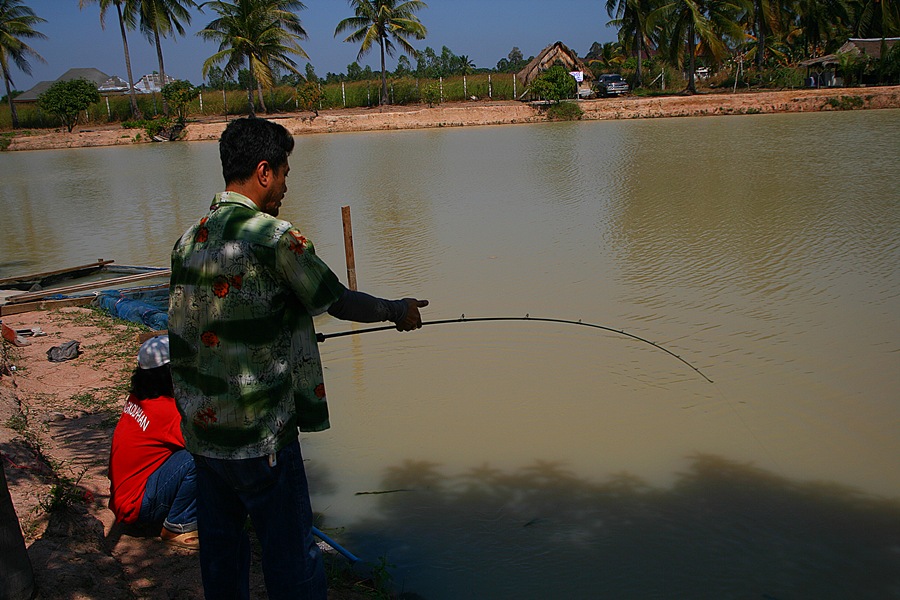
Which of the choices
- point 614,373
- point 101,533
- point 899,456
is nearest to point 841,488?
point 899,456

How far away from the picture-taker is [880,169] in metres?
13.6

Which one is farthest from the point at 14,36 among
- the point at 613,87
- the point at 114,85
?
the point at 613,87

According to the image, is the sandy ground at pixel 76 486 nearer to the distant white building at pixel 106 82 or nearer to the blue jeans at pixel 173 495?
the blue jeans at pixel 173 495

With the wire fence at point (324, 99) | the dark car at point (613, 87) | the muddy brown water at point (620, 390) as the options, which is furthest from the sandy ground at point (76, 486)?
the wire fence at point (324, 99)

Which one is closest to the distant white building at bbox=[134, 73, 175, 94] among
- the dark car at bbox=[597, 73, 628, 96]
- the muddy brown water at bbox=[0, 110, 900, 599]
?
the dark car at bbox=[597, 73, 628, 96]

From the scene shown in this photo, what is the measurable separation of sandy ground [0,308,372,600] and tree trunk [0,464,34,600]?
13cm

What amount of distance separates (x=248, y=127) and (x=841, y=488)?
3570 mm

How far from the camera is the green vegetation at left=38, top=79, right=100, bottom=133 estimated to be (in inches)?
1356

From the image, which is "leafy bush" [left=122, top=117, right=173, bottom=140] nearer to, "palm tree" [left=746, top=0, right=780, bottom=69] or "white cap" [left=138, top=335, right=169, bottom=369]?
"palm tree" [left=746, top=0, right=780, bottom=69]

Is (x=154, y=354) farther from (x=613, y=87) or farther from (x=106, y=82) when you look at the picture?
(x=106, y=82)

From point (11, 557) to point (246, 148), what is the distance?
137cm

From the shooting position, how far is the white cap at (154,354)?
2.71m

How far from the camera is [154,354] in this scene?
8.89 feet

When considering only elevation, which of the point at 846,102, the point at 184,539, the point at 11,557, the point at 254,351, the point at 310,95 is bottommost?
the point at 184,539
